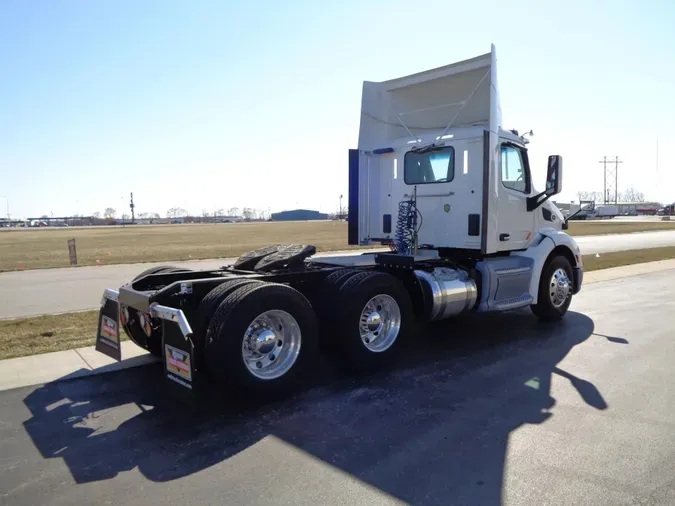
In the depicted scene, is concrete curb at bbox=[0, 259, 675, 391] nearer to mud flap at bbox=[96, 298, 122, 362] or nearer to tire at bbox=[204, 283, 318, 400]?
mud flap at bbox=[96, 298, 122, 362]

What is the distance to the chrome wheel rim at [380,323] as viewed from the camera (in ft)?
20.4

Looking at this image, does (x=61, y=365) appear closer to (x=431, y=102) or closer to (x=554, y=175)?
(x=431, y=102)

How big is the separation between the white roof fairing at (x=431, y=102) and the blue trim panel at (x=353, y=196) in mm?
269

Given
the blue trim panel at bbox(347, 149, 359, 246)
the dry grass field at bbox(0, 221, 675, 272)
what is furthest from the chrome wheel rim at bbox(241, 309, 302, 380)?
the dry grass field at bbox(0, 221, 675, 272)

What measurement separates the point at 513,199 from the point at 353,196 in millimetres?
2546

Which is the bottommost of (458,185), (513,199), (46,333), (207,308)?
(46,333)

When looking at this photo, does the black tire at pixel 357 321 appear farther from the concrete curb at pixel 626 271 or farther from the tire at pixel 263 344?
the concrete curb at pixel 626 271

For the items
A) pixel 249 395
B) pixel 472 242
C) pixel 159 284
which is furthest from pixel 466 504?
pixel 472 242

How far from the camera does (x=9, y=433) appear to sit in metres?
4.51

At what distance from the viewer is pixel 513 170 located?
27.4ft

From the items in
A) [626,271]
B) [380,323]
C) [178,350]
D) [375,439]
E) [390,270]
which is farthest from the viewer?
[626,271]

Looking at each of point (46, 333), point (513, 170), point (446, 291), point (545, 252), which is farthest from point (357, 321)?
point (46, 333)

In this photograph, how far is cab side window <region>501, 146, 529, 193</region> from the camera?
8148 millimetres

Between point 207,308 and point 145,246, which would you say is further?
point 145,246
